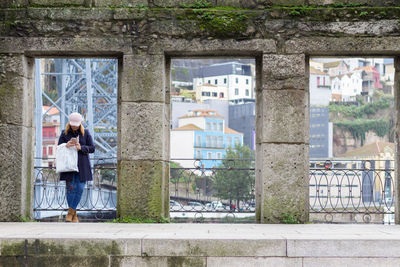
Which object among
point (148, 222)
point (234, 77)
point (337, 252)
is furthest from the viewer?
point (234, 77)

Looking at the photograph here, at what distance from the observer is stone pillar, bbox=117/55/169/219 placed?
811cm

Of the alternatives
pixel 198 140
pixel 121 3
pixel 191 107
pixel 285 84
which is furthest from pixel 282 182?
pixel 191 107

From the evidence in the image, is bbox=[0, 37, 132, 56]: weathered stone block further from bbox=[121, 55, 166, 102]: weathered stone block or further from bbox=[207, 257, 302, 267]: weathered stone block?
bbox=[207, 257, 302, 267]: weathered stone block

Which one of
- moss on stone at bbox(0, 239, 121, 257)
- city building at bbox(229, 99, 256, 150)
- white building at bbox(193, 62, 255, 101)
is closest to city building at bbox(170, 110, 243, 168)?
city building at bbox(229, 99, 256, 150)

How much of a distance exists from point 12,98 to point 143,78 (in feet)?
5.76

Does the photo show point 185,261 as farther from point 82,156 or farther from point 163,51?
point 163,51

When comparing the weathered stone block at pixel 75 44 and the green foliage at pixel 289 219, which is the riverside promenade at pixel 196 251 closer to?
the green foliage at pixel 289 219

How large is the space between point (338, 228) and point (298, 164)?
1139mm

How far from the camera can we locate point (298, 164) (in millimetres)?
8055

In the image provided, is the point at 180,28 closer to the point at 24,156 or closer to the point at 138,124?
the point at 138,124

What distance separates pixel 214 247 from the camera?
235 inches

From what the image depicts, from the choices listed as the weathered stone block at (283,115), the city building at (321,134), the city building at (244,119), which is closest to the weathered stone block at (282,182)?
the weathered stone block at (283,115)

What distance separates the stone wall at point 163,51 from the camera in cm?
808

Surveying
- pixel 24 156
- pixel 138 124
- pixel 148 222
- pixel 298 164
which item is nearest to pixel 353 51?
pixel 298 164
